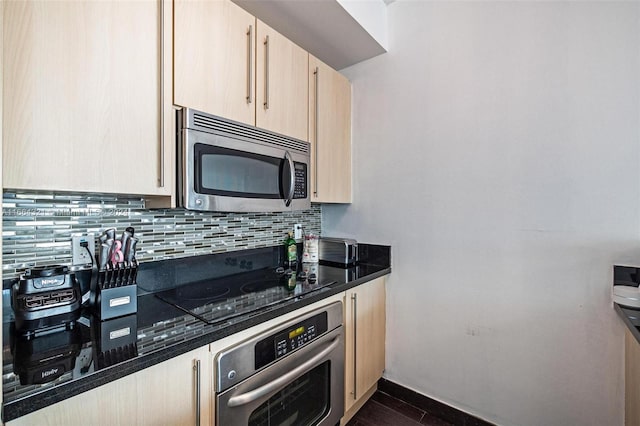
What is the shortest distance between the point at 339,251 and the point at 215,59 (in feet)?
4.26

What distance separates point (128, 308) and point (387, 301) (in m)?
1.48

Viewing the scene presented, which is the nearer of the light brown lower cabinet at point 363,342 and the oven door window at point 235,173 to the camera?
the oven door window at point 235,173

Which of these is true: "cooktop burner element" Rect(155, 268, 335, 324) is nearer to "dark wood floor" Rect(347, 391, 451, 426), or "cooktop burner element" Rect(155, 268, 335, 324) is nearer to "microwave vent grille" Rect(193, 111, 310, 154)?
"microwave vent grille" Rect(193, 111, 310, 154)

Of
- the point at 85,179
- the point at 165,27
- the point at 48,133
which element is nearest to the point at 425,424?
the point at 85,179

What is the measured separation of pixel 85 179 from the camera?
914 mm

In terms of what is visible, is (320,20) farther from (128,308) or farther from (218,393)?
(218,393)

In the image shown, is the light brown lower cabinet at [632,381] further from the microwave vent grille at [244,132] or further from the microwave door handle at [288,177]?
the microwave vent grille at [244,132]

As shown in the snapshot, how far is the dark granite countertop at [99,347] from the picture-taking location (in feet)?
2.17

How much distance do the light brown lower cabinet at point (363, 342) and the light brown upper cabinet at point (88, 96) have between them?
1133mm

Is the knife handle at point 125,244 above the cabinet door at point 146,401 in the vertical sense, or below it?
above

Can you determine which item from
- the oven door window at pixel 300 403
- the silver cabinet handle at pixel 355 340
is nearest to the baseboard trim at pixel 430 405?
the silver cabinet handle at pixel 355 340

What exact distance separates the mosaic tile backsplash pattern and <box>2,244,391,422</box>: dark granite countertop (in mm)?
160

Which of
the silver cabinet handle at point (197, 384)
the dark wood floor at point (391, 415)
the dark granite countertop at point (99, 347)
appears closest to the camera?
the dark granite countertop at point (99, 347)

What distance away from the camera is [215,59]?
124 cm
